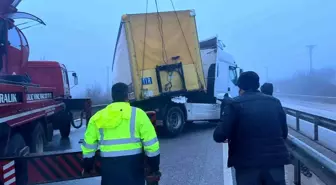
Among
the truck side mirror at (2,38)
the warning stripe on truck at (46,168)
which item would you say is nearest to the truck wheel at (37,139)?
the truck side mirror at (2,38)

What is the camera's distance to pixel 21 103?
572cm

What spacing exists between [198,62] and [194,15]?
4.54ft

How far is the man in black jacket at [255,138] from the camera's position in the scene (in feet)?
11.4

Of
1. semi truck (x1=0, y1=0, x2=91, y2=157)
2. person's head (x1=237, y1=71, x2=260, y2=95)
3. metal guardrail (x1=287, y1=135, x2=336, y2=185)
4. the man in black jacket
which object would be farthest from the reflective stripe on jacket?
semi truck (x1=0, y1=0, x2=91, y2=157)

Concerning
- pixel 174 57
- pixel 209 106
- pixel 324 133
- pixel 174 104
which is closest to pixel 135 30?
pixel 174 57

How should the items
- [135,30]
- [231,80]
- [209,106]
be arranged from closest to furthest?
[135,30]
[209,106]
[231,80]

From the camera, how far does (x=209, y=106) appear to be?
14.3 m

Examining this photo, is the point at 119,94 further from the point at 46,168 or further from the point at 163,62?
the point at 163,62

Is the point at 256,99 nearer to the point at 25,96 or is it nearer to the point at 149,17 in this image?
the point at 25,96

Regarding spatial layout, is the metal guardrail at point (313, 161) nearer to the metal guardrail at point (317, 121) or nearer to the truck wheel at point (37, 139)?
the metal guardrail at point (317, 121)

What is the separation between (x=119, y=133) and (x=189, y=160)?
5.04 meters

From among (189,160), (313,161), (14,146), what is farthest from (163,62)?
(313,161)

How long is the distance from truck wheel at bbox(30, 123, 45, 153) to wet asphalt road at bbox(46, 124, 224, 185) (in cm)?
65

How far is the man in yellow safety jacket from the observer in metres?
3.56
